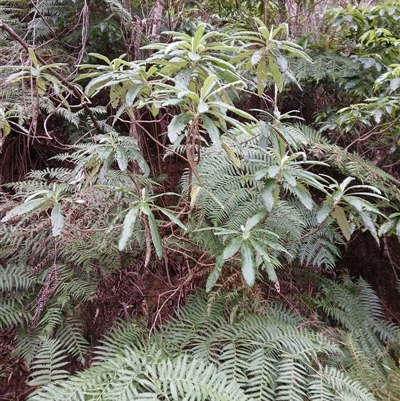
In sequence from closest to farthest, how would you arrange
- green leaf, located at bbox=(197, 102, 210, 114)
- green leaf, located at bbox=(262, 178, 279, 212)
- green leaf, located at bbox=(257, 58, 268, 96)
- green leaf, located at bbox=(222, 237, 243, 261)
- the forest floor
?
green leaf, located at bbox=(197, 102, 210, 114), green leaf, located at bbox=(222, 237, 243, 261), green leaf, located at bbox=(262, 178, 279, 212), green leaf, located at bbox=(257, 58, 268, 96), the forest floor

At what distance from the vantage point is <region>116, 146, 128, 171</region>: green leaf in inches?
51.0

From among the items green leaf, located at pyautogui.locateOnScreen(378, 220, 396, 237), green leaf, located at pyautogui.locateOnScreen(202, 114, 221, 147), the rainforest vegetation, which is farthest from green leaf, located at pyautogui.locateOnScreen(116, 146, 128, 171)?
green leaf, located at pyautogui.locateOnScreen(378, 220, 396, 237)

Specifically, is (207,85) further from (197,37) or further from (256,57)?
(256,57)

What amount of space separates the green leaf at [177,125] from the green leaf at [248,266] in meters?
0.47

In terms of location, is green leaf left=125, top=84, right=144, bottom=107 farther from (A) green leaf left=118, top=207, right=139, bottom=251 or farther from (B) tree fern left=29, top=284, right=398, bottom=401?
(B) tree fern left=29, top=284, right=398, bottom=401

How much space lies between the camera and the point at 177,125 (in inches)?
45.6

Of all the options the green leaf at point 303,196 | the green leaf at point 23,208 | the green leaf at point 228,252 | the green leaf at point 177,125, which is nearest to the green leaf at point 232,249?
the green leaf at point 228,252

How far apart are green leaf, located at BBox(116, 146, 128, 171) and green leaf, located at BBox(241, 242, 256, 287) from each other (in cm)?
53

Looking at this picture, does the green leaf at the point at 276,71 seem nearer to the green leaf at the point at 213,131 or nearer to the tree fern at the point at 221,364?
the green leaf at the point at 213,131

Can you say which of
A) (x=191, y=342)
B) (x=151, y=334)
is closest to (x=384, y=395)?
(x=191, y=342)

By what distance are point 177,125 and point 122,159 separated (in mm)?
285

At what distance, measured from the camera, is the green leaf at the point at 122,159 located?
4.25 ft

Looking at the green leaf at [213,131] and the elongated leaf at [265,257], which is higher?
the green leaf at [213,131]

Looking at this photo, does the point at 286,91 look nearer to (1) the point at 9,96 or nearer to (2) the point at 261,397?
(1) the point at 9,96
